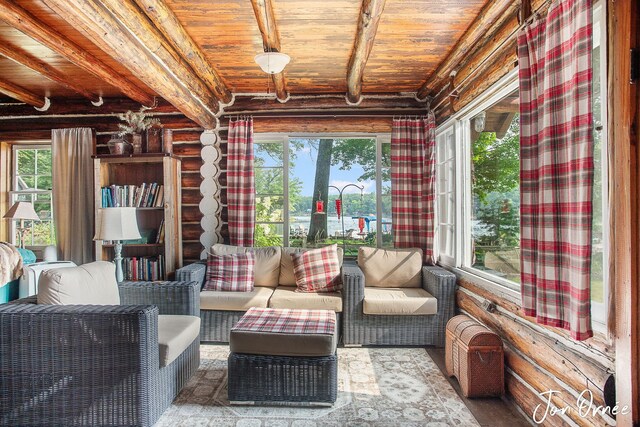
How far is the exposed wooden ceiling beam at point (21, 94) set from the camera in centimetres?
428

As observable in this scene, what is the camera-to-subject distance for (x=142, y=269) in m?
4.40

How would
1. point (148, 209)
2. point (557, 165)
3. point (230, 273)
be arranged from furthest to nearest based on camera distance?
point (148, 209) → point (230, 273) → point (557, 165)

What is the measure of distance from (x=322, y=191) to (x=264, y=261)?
1360mm

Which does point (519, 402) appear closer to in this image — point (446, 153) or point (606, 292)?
point (606, 292)

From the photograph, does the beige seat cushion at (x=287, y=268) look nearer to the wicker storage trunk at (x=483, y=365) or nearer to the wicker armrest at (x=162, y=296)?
the wicker armrest at (x=162, y=296)

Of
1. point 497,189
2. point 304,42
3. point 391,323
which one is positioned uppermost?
point 304,42

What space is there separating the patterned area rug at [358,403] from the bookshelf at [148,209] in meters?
1.47

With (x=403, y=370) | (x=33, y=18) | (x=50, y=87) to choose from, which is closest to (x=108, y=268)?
(x=33, y=18)

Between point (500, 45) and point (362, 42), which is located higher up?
point (362, 42)

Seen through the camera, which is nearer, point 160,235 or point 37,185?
point 160,235

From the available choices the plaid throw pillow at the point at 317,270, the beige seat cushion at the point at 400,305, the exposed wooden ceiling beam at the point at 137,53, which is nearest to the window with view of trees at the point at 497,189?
the beige seat cushion at the point at 400,305

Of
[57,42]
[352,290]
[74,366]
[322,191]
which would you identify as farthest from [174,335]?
[322,191]

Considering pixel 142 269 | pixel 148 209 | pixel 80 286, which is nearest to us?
pixel 80 286

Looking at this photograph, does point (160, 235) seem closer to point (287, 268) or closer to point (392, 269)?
point (287, 268)
